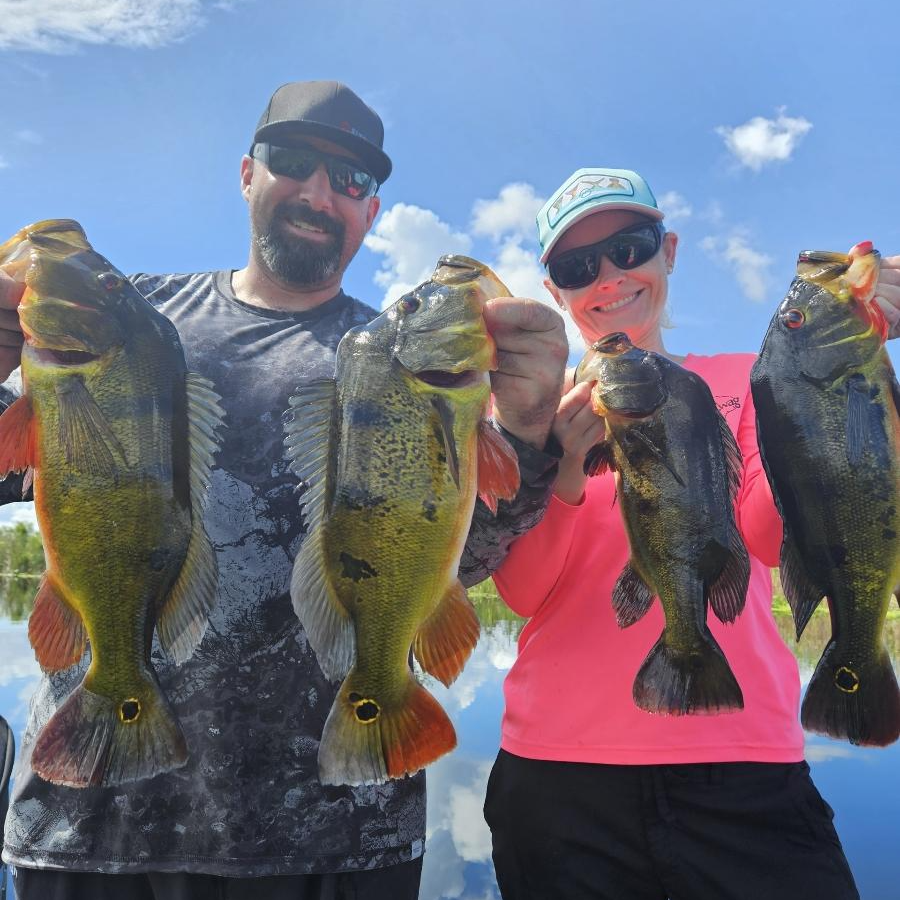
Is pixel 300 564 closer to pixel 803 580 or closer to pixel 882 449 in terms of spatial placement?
pixel 803 580

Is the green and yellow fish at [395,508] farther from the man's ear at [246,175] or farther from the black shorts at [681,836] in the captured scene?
the man's ear at [246,175]

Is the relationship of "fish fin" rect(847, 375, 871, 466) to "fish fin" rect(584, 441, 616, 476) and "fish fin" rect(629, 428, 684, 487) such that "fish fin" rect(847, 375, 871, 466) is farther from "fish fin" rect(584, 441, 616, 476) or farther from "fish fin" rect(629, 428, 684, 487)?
"fish fin" rect(584, 441, 616, 476)

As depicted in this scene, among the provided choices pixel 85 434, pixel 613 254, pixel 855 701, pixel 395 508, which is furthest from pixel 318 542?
pixel 613 254

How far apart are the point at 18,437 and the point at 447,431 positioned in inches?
51.0

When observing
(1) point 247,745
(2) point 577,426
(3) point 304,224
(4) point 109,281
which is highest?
(3) point 304,224

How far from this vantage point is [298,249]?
11.1ft

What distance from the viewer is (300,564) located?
7.57 ft

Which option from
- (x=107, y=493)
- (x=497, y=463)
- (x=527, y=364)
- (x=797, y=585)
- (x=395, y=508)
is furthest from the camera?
(x=797, y=585)

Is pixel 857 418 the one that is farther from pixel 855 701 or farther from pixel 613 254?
pixel 613 254

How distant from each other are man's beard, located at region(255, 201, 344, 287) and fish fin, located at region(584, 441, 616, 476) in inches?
60.4

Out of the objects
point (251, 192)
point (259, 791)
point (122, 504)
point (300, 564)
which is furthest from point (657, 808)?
point (251, 192)

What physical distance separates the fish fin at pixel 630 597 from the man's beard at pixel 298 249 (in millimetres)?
1919

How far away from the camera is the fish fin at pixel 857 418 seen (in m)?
2.48

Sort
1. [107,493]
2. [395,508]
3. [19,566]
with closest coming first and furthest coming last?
[107,493] < [395,508] < [19,566]
